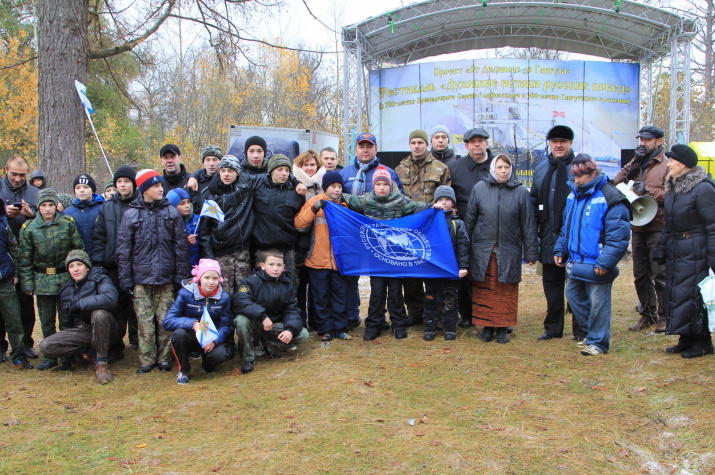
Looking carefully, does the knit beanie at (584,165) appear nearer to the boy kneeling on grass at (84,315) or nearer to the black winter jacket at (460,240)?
the black winter jacket at (460,240)

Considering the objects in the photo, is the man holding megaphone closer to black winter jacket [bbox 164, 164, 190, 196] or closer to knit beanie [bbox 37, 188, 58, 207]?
black winter jacket [bbox 164, 164, 190, 196]

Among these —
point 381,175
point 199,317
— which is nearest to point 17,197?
point 199,317

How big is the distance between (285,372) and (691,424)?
332 centimetres

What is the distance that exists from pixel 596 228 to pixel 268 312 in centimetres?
337

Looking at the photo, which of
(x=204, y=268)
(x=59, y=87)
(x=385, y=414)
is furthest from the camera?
(x=59, y=87)

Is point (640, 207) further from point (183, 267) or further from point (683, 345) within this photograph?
point (183, 267)

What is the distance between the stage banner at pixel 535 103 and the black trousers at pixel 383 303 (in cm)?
1004

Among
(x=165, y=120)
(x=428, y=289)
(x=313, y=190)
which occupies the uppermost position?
(x=165, y=120)

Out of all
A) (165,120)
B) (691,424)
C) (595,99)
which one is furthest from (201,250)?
(165,120)

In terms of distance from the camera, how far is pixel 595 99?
15047 mm

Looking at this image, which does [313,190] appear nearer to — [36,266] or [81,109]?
[36,266]

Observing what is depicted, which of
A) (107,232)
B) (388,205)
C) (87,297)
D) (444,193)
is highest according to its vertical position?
(444,193)

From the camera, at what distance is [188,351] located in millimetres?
4965

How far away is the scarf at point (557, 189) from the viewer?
5746 mm
